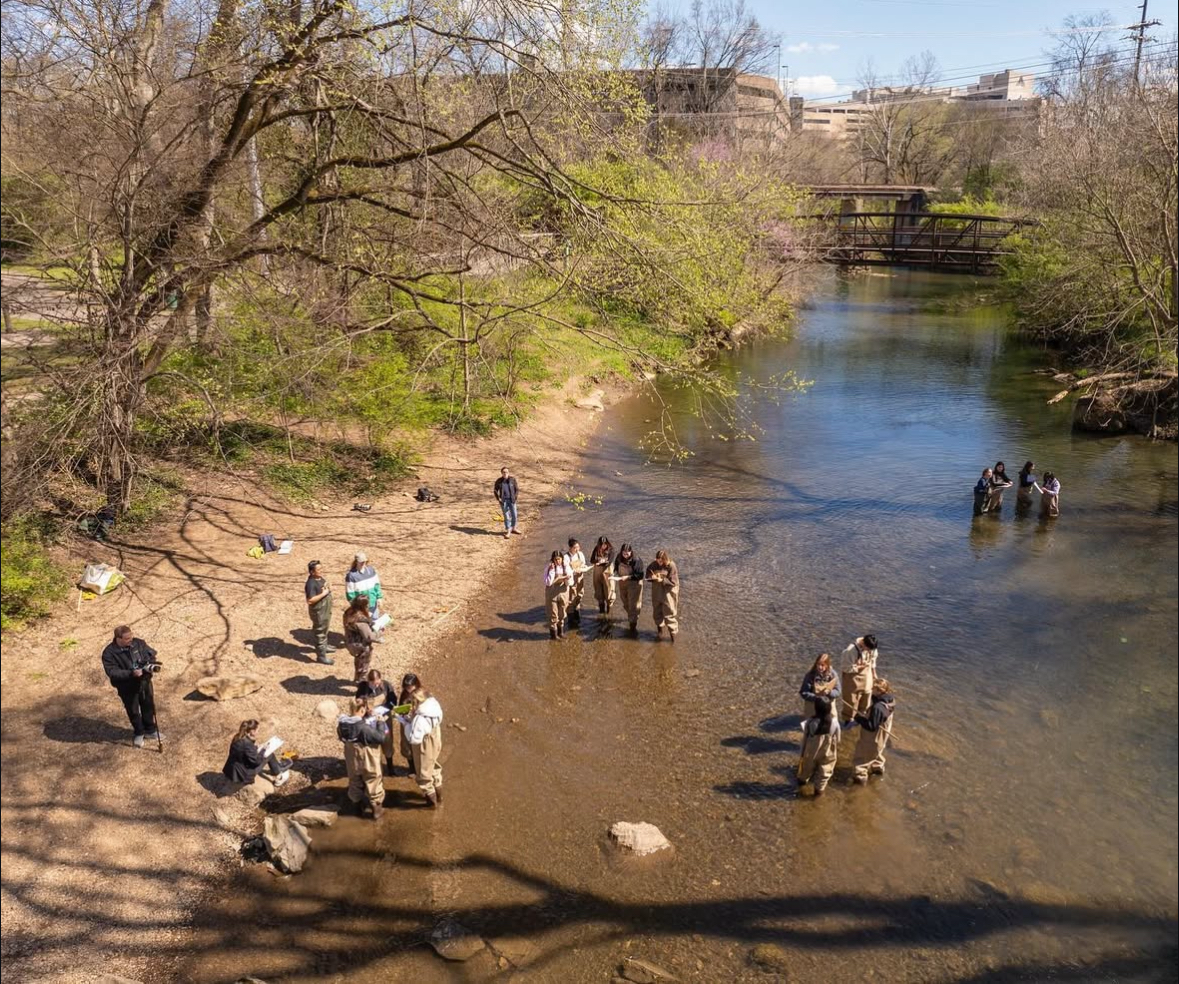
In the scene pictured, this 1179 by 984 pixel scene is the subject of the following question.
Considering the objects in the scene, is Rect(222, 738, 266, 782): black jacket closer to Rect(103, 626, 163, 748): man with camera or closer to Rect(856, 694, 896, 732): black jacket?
Rect(103, 626, 163, 748): man with camera

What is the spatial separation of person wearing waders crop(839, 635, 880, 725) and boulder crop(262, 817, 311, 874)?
21.3 feet

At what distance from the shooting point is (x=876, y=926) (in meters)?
8.00

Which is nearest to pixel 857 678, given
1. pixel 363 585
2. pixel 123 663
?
pixel 363 585

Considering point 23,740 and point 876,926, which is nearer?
point 876,926

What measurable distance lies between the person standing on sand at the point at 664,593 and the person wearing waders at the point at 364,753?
Result: 5.05m

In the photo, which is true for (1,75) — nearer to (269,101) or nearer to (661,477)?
(269,101)

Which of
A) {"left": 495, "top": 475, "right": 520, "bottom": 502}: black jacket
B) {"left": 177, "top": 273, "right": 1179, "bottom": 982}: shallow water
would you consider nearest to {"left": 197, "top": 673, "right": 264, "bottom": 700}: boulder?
{"left": 177, "top": 273, "right": 1179, "bottom": 982}: shallow water

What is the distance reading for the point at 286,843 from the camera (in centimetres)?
865

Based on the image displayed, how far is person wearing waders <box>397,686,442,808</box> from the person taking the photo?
9289mm

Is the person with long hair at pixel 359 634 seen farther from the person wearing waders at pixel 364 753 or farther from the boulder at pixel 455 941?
the boulder at pixel 455 941

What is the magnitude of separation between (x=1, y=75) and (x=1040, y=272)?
3539 cm

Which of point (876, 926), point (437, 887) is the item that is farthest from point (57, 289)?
point (876, 926)

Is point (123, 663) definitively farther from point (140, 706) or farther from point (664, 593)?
point (664, 593)

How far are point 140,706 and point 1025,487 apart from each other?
58.2ft
